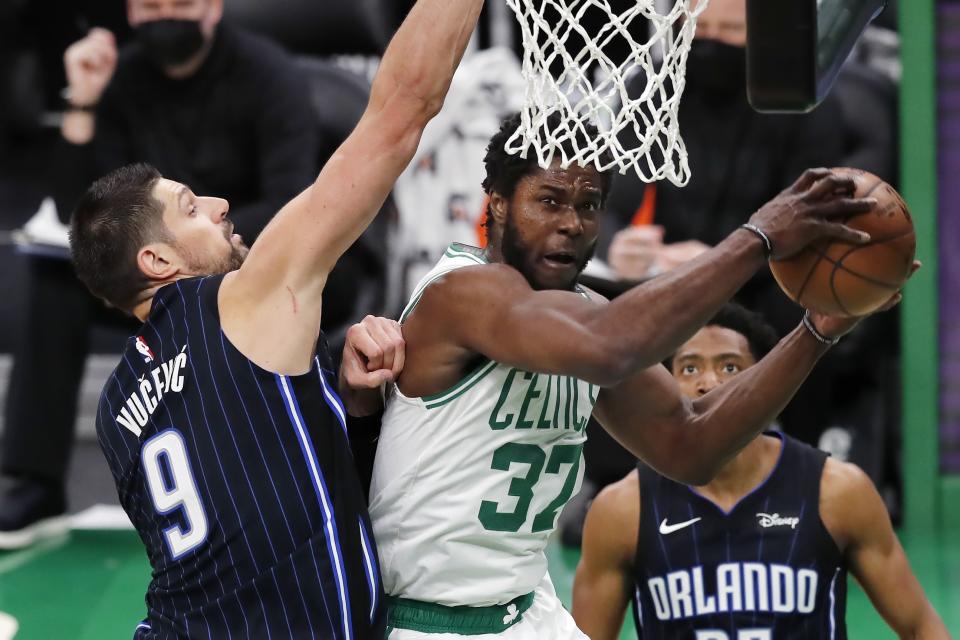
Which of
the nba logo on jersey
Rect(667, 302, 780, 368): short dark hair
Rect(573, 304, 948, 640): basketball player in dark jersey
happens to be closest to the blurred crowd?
Rect(667, 302, 780, 368): short dark hair

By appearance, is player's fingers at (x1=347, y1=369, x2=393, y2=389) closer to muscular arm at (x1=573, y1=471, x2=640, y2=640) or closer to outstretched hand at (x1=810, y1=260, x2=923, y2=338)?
outstretched hand at (x1=810, y1=260, x2=923, y2=338)

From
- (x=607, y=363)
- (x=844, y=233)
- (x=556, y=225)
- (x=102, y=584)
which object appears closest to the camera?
(x=607, y=363)

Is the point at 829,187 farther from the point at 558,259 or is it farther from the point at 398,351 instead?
the point at 398,351

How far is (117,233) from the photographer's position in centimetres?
326

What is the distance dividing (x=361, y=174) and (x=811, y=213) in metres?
0.85

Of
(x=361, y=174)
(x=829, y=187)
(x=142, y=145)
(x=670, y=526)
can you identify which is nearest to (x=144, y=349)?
(x=361, y=174)

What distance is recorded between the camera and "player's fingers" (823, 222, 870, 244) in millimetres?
2816

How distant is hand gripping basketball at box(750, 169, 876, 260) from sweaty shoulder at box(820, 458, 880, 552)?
127cm

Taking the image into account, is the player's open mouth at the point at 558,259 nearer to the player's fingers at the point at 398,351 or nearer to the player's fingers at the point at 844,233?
the player's fingers at the point at 398,351

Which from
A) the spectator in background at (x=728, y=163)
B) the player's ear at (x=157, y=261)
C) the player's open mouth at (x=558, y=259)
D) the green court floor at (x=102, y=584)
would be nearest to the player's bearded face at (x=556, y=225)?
the player's open mouth at (x=558, y=259)

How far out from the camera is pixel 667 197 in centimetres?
653

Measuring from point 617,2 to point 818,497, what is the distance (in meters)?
1.43

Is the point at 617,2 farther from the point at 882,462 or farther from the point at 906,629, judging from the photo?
the point at 882,462

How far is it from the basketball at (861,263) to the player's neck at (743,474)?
1.17 meters
